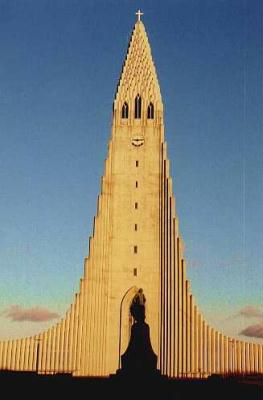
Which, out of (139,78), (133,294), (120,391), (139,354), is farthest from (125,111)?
(120,391)

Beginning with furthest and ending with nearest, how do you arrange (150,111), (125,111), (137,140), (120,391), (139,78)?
(139,78) → (150,111) → (125,111) → (137,140) → (120,391)

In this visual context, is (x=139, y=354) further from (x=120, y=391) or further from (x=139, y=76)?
(x=139, y=76)

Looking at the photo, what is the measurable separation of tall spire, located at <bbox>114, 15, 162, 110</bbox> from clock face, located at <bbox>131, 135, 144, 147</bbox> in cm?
289

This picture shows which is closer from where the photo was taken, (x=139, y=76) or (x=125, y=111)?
(x=125, y=111)

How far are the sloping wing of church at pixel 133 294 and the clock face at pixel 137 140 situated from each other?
7cm

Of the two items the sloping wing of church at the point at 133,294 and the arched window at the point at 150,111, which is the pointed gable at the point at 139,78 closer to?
the arched window at the point at 150,111

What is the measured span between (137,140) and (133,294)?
1057cm

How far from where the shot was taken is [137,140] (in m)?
39.7

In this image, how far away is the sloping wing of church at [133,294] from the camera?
115ft

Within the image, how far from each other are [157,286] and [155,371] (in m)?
20.2

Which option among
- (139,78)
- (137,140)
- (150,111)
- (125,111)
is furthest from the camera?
(139,78)

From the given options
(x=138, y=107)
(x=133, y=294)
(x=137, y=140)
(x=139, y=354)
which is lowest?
(x=139, y=354)

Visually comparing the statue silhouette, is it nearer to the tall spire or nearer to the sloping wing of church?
the sloping wing of church

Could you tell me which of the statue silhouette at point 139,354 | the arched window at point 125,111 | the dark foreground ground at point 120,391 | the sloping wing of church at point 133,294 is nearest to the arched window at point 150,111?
the sloping wing of church at point 133,294
